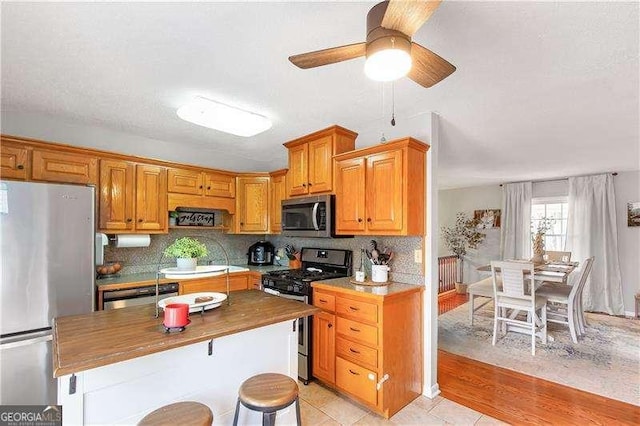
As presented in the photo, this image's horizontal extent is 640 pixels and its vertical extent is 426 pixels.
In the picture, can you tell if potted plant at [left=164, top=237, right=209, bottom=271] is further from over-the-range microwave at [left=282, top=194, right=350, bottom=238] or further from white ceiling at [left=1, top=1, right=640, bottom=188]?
white ceiling at [left=1, top=1, right=640, bottom=188]

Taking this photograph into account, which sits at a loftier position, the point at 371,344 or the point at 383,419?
the point at 371,344

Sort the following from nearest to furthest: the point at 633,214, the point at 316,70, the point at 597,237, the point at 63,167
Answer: the point at 316,70 < the point at 63,167 < the point at 633,214 < the point at 597,237

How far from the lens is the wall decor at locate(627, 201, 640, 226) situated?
16.9 ft

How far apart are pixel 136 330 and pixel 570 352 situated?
4.54m

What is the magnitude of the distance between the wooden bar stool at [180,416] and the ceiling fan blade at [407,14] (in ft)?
6.11

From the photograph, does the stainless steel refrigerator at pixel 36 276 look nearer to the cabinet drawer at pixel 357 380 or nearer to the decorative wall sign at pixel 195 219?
the decorative wall sign at pixel 195 219

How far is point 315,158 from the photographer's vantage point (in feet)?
10.6

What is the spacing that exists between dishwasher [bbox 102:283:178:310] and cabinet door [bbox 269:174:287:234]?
4.57 ft

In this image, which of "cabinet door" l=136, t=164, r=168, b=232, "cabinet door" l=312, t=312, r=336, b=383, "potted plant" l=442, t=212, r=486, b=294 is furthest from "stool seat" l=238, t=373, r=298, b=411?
"potted plant" l=442, t=212, r=486, b=294

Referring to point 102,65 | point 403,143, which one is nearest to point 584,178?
point 403,143

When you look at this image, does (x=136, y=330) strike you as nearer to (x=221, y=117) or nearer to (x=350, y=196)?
(x=221, y=117)

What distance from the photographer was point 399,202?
2.50 meters

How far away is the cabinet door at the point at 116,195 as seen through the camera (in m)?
3.02

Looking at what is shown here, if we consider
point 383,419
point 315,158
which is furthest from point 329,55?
point 383,419
